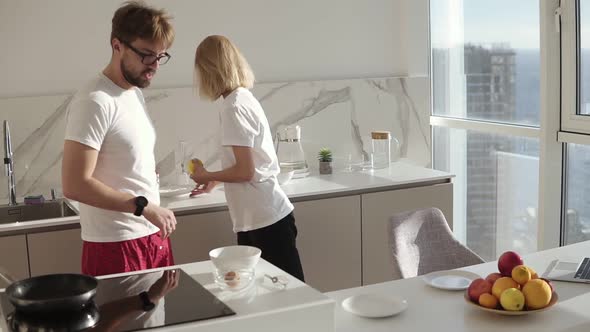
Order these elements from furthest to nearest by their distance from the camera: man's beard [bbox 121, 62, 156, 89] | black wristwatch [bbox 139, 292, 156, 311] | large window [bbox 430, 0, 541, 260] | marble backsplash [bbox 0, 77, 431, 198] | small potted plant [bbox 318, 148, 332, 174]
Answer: small potted plant [bbox 318, 148, 332, 174]
large window [bbox 430, 0, 541, 260]
marble backsplash [bbox 0, 77, 431, 198]
man's beard [bbox 121, 62, 156, 89]
black wristwatch [bbox 139, 292, 156, 311]

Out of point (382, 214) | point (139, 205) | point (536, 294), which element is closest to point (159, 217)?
point (139, 205)

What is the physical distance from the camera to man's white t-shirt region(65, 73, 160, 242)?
2447 millimetres

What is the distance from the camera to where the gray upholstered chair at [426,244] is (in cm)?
313

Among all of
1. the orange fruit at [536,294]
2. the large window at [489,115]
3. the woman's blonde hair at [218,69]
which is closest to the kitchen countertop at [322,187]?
the large window at [489,115]

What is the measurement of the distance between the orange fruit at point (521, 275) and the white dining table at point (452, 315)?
0.32ft

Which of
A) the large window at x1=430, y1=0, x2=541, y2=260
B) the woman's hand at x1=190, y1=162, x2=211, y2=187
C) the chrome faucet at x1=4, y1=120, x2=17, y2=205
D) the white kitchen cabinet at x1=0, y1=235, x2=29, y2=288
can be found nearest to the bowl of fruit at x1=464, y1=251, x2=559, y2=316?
the woman's hand at x1=190, y1=162, x2=211, y2=187

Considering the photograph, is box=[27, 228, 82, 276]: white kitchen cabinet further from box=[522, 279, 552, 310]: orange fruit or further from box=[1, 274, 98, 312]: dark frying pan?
box=[522, 279, 552, 310]: orange fruit

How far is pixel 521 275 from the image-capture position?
2.22 metres

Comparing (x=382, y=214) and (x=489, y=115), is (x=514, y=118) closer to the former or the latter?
(x=489, y=115)

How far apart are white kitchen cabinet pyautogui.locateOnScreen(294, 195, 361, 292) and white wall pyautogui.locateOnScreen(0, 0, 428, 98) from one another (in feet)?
2.92

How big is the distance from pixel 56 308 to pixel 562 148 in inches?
120

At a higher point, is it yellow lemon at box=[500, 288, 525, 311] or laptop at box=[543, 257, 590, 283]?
yellow lemon at box=[500, 288, 525, 311]

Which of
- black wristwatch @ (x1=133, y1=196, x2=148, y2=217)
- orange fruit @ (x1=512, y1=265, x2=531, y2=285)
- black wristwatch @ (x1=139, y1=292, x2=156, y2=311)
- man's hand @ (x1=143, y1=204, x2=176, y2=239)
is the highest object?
black wristwatch @ (x1=133, y1=196, x2=148, y2=217)

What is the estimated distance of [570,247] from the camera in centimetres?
301
